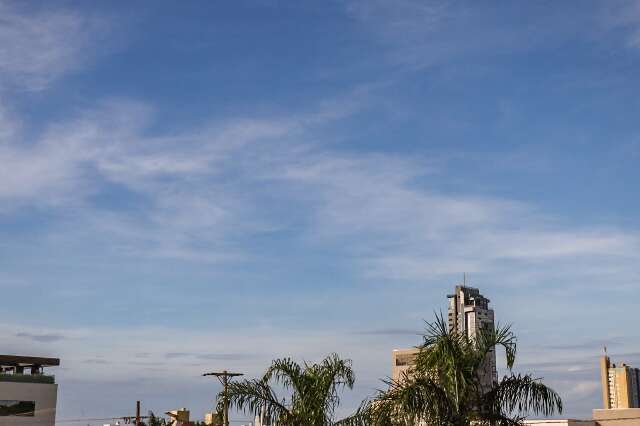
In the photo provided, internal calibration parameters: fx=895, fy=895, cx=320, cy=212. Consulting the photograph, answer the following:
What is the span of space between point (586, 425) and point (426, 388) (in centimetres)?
4420

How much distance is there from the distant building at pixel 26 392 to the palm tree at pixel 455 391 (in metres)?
56.6

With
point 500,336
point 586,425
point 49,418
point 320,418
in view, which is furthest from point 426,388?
point 49,418

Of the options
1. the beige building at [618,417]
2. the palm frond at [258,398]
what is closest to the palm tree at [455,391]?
the palm frond at [258,398]

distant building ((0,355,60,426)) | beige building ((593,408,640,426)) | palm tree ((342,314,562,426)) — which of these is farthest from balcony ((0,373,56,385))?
palm tree ((342,314,562,426))

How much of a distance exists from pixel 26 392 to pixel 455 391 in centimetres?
5926

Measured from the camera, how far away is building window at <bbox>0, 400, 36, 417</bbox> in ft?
223

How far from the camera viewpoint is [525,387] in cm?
1805

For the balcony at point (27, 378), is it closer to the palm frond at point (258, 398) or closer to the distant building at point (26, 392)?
the distant building at point (26, 392)

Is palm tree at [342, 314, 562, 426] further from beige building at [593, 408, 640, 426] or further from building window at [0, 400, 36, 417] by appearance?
building window at [0, 400, 36, 417]

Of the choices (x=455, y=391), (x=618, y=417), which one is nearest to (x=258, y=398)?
(x=455, y=391)

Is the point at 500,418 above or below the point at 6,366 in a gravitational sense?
below

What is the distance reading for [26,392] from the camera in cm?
6988

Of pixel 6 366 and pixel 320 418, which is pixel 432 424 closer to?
pixel 320 418

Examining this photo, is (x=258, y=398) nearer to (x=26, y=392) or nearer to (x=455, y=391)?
(x=455, y=391)
